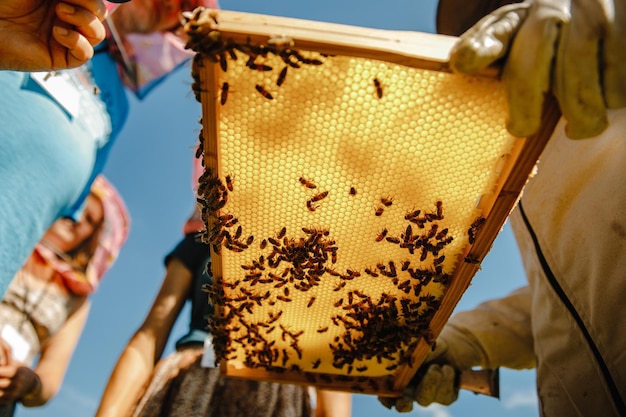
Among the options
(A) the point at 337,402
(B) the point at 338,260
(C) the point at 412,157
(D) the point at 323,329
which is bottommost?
(A) the point at 337,402

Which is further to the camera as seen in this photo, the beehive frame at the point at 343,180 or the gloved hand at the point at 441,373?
the gloved hand at the point at 441,373

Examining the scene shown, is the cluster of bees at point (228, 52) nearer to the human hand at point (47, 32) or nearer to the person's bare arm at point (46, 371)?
the human hand at point (47, 32)

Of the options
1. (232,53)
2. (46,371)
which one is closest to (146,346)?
(46,371)

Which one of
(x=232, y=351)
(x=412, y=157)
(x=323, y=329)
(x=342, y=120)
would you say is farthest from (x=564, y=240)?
(x=232, y=351)

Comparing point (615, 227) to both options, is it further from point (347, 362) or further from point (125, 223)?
point (125, 223)

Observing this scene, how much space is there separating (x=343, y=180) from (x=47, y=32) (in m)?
2.14

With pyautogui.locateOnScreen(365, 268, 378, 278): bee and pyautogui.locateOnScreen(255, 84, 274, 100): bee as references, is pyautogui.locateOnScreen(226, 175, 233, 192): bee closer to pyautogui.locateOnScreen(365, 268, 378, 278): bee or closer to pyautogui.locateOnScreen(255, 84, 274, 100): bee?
pyautogui.locateOnScreen(255, 84, 274, 100): bee

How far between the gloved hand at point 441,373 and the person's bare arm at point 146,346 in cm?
223

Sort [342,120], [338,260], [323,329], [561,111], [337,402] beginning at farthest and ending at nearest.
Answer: [337,402] < [323,329] < [338,260] < [342,120] < [561,111]

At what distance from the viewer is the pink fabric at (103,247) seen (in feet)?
16.2

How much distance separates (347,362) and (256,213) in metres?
1.62

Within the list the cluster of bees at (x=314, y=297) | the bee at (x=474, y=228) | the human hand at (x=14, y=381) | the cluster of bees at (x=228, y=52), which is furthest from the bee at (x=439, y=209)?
the human hand at (x=14, y=381)

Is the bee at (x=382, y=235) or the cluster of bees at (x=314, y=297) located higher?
the bee at (x=382, y=235)

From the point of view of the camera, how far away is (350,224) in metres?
2.52
